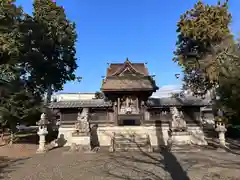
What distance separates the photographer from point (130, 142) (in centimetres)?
1595

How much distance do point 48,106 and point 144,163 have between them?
12.1 metres

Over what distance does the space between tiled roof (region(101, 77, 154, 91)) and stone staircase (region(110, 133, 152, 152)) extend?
14.3 ft

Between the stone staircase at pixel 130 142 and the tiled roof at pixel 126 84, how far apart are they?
4346 millimetres

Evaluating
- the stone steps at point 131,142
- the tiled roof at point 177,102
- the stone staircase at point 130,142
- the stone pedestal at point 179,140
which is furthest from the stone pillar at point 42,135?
the stone pedestal at point 179,140

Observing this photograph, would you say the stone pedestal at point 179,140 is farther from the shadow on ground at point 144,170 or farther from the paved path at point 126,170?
the shadow on ground at point 144,170

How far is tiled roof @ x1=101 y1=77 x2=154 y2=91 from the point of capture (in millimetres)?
17641

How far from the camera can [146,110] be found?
60.2ft

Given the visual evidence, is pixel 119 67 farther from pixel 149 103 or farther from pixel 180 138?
pixel 180 138

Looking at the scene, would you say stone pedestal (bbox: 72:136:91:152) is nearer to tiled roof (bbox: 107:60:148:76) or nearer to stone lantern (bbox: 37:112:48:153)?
stone lantern (bbox: 37:112:48:153)

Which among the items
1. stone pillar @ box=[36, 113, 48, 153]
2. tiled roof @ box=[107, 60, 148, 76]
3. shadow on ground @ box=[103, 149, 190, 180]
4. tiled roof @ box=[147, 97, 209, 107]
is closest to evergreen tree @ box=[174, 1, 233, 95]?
tiled roof @ box=[147, 97, 209, 107]

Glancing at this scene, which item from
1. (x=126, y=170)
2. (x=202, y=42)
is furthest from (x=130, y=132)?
(x=202, y=42)

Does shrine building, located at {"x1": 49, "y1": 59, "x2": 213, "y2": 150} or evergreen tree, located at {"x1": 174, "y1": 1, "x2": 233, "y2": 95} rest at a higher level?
evergreen tree, located at {"x1": 174, "y1": 1, "x2": 233, "y2": 95}

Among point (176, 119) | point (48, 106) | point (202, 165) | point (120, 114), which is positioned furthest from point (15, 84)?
point (202, 165)

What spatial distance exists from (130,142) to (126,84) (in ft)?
18.8
